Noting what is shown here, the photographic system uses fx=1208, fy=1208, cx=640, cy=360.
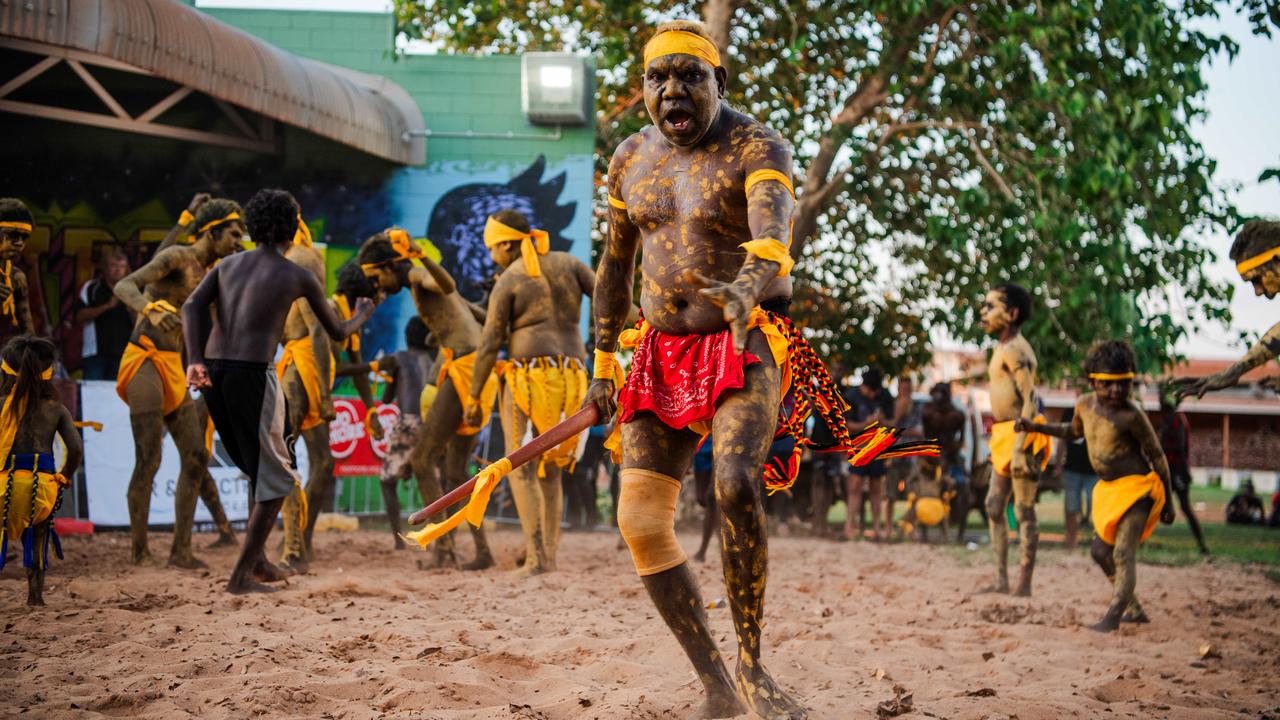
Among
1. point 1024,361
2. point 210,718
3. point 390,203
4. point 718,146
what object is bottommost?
point 210,718

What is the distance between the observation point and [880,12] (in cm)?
1127

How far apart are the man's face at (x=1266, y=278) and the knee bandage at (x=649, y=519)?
3116 millimetres

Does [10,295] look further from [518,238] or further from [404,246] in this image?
[518,238]

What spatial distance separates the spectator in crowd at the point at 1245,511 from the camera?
1791cm

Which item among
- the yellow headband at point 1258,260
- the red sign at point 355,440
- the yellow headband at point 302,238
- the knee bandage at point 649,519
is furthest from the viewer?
the red sign at point 355,440

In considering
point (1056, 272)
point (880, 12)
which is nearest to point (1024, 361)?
point (1056, 272)

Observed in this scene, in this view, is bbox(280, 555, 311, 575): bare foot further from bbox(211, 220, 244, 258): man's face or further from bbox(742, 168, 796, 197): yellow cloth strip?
bbox(742, 168, 796, 197): yellow cloth strip

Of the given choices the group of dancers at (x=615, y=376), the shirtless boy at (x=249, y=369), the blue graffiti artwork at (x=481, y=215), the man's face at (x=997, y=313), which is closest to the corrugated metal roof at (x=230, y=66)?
the blue graffiti artwork at (x=481, y=215)

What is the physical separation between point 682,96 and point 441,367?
179 inches

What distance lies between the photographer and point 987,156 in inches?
491

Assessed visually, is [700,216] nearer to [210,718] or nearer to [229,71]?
[210,718]

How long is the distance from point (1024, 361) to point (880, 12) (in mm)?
4555

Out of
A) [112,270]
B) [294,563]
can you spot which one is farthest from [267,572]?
[112,270]

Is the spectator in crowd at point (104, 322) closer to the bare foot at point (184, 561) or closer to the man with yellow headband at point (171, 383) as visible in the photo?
the man with yellow headband at point (171, 383)
